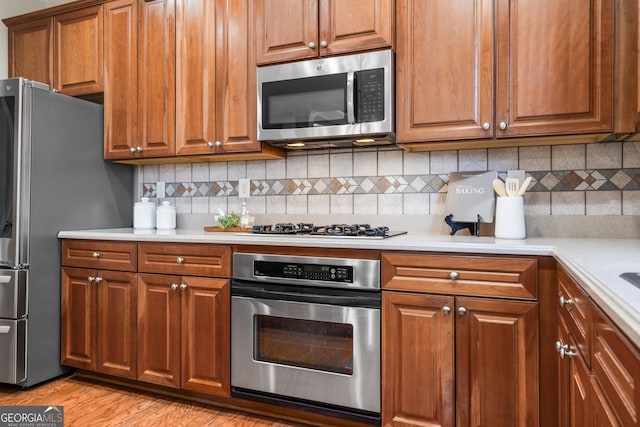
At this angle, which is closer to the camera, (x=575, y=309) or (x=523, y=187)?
(x=575, y=309)

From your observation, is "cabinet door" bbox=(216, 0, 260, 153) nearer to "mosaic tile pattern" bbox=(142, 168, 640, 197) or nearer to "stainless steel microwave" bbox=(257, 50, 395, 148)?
"stainless steel microwave" bbox=(257, 50, 395, 148)

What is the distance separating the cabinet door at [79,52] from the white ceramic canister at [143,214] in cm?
77

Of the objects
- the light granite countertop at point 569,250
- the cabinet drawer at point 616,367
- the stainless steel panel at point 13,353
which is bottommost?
the stainless steel panel at point 13,353

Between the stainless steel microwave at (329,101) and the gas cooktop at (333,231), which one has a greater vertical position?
the stainless steel microwave at (329,101)

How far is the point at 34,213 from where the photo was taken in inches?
88.2

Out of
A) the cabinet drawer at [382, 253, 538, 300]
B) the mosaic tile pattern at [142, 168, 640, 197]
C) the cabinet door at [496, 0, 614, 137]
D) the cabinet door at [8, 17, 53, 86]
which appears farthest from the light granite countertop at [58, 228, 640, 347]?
the cabinet door at [8, 17, 53, 86]

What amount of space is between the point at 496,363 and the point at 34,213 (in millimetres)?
2387

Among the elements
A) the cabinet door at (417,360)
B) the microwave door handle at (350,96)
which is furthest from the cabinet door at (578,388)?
the microwave door handle at (350,96)

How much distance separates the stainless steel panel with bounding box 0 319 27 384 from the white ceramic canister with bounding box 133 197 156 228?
0.84 m

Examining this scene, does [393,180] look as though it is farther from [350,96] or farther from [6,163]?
[6,163]

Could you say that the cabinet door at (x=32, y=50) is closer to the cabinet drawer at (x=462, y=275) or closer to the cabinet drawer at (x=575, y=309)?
the cabinet drawer at (x=462, y=275)

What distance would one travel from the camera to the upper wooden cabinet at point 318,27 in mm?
1985

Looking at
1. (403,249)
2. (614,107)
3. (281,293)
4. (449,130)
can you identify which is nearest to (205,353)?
(281,293)

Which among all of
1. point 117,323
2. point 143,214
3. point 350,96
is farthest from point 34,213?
point 350,96
